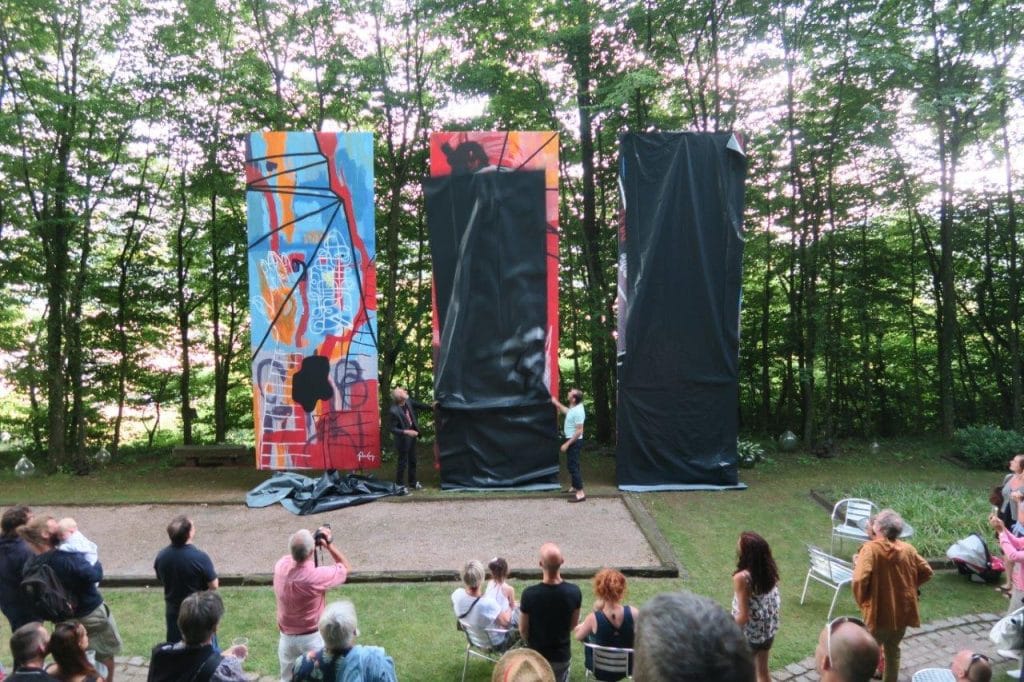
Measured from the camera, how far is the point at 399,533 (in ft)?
26.5

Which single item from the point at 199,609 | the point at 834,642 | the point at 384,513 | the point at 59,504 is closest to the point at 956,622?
the point at 834,642

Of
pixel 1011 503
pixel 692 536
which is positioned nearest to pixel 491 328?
pixel 692 536

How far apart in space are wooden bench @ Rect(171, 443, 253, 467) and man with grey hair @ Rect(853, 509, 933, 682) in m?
10.7

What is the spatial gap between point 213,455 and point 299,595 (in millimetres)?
9231

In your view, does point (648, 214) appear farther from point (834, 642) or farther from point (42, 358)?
point (42, 358)

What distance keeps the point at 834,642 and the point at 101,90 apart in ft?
44.7

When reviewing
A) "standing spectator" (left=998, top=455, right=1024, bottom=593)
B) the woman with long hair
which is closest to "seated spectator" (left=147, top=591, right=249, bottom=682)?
the woman with long hair

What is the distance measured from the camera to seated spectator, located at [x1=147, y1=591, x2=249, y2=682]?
9.72 feet

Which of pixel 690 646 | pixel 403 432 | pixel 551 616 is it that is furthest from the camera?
pixel 403 432

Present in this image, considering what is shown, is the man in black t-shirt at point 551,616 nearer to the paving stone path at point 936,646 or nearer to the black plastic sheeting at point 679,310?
the paving stone path at point 936,646

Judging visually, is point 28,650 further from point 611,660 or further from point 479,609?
point 611,660

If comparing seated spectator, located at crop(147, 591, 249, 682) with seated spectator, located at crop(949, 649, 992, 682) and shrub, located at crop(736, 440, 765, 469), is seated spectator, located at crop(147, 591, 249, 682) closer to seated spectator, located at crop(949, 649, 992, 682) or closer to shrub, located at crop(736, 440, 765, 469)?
seated spectator, located at crop(949, 649, 992, 682)

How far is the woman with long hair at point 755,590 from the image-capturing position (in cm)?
405

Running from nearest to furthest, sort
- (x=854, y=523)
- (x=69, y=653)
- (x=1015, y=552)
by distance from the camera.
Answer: (x=69, y=653)
(x=1015, y=552)
(x=854, y=523)
